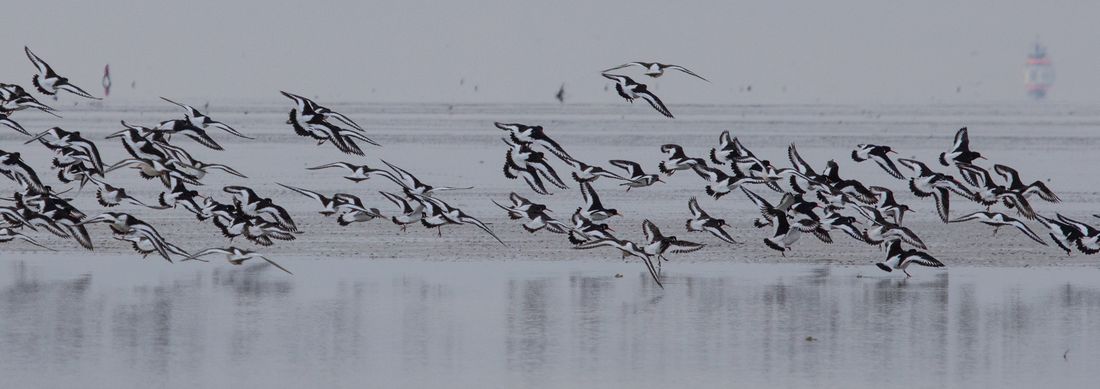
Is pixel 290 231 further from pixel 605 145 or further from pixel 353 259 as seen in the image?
pixel 605 145

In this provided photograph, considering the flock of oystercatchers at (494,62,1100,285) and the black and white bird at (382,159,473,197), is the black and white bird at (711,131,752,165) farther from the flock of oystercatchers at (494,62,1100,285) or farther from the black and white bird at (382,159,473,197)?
the black and white bird at (382,159,473,197)

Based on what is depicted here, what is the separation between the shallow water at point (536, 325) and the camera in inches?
457

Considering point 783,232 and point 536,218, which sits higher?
point 536,218

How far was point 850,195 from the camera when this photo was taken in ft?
62.1

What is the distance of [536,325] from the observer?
13.8 m

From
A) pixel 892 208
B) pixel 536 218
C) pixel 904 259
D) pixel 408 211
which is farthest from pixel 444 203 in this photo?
pixel 892 208

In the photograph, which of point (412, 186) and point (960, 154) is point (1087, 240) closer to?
point (960, 154)

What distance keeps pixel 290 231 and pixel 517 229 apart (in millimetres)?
3203

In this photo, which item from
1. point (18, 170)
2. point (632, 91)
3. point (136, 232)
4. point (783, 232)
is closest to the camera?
point (136, 232)

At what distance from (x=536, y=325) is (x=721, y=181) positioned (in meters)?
6.21

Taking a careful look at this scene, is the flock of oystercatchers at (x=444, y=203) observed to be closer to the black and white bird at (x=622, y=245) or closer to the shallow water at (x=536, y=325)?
the black and white bird at (x=622, y=245)

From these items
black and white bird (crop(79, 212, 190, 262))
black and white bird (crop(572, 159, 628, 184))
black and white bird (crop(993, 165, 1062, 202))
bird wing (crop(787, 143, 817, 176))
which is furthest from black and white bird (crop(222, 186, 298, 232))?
black and white bird (crop(993, 165, 1062, 202))

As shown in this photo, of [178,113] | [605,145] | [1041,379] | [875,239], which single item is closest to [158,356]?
[1041,379]

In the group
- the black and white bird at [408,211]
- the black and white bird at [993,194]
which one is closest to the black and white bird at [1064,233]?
the black and white bird at [993,194]
